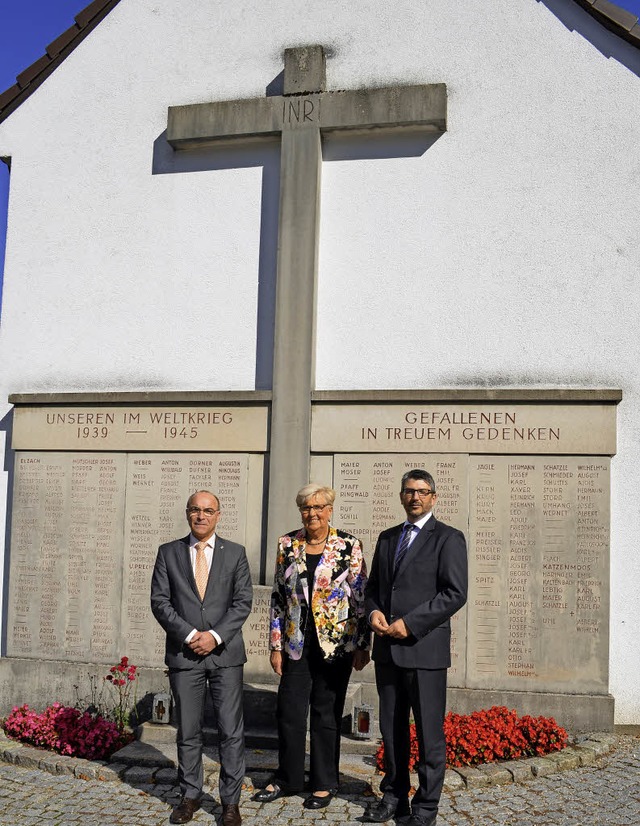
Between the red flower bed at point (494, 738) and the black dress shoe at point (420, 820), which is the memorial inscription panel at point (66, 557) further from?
the black dress shoe at point (420, 820)

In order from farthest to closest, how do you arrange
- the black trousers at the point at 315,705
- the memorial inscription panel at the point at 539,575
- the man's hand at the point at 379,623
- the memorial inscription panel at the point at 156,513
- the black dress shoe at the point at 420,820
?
the memorial inscription panel at the point at 156,513
the memorial inscription panel at the point at 539,575
the black trousers at the point at 315,705
the man's hand at the point at 379,623
the black dress shoe at the point at 420,820

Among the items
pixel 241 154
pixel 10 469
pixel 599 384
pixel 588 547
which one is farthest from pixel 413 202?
pixel 10 469

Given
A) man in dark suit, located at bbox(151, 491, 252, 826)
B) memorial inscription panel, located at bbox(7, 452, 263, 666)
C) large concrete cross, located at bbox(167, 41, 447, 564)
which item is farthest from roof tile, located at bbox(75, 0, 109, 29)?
man in dark suit, located at bbox(151, 491, 252, 826)

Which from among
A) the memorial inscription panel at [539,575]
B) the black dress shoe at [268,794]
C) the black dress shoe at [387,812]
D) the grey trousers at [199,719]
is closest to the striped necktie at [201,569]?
the grey trousers at [199,719]

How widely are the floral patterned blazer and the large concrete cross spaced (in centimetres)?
213

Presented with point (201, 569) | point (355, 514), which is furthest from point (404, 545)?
point (355, 514)

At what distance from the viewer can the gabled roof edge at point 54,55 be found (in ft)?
28.4

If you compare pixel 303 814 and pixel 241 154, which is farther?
pixel 241 154

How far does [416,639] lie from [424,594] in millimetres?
253

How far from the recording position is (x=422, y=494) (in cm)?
518

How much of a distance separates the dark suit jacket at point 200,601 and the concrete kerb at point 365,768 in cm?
109

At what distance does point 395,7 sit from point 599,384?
151 inches

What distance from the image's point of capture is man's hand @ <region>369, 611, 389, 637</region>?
502 cm

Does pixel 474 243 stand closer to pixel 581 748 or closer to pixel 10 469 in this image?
pixel 581 748
